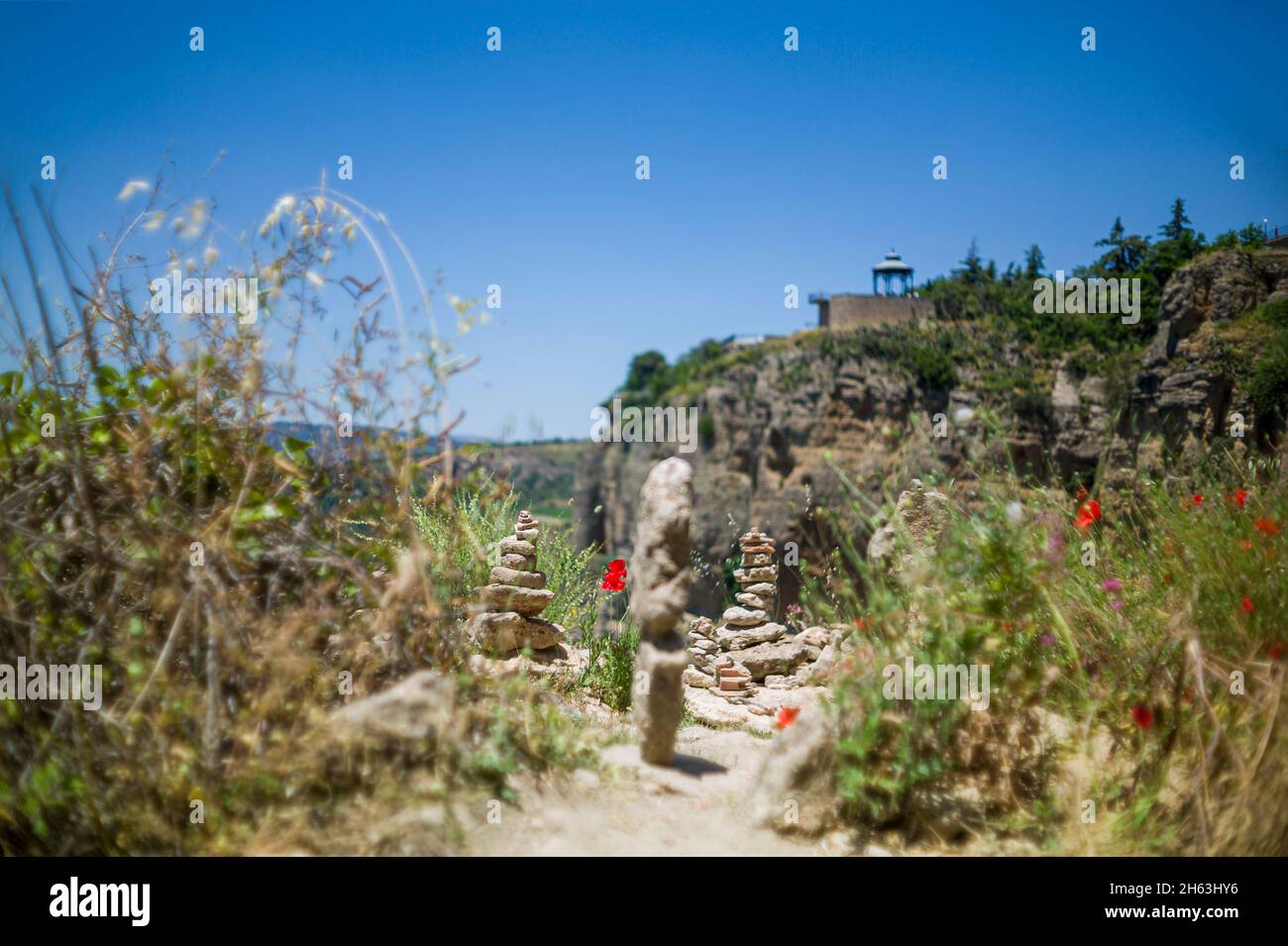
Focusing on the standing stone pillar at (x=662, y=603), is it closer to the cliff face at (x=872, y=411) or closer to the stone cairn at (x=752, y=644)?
the stone cairn at (x=752, y=644)

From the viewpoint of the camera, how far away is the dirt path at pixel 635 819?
3387 mm

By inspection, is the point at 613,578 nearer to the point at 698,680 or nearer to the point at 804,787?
the point at 698,680

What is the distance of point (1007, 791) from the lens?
4.03m

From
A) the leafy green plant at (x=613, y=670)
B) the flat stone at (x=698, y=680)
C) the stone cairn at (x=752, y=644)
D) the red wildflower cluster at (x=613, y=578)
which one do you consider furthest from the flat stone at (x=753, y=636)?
the leafy green plant at (x=613, y=670)

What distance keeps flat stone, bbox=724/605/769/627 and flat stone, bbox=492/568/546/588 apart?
11.2 ft

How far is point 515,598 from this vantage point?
6.61 metres

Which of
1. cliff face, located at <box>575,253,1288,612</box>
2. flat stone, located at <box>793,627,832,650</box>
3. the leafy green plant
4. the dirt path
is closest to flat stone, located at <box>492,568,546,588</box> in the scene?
the leafy green plant

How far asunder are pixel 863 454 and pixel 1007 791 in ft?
145

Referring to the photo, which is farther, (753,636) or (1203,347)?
(1203,347)

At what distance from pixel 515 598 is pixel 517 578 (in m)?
0.17

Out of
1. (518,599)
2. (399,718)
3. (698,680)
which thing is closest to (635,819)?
(399,718)

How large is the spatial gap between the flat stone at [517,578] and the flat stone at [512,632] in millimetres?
251
